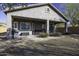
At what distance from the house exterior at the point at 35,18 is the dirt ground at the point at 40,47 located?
32 centimetres

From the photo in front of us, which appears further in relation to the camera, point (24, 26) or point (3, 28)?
point (24, 26)

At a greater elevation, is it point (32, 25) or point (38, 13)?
point (38, 13)

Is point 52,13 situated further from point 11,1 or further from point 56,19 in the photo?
point 11,1

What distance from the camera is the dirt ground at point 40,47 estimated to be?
1000 centimetres

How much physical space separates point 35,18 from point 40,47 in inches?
32.8

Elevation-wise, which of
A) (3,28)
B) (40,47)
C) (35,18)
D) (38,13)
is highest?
(38,13)

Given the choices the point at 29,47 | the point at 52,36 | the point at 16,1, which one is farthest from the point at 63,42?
the point at 16,1

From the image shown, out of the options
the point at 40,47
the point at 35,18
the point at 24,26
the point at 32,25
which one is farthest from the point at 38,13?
the point at 40,47

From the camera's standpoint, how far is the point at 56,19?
1028cm

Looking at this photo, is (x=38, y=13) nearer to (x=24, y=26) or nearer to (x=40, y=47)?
(x=24, y=26)

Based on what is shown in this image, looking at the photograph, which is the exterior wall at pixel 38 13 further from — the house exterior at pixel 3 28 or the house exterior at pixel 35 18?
the house exterior at pixel 3 28

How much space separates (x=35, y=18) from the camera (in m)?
10.2

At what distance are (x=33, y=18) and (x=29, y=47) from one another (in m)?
0.82

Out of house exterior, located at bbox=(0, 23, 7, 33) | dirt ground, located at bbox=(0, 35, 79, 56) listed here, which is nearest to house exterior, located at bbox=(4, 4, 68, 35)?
house exterior, located at bbox=(0, 23, 7, 33)
